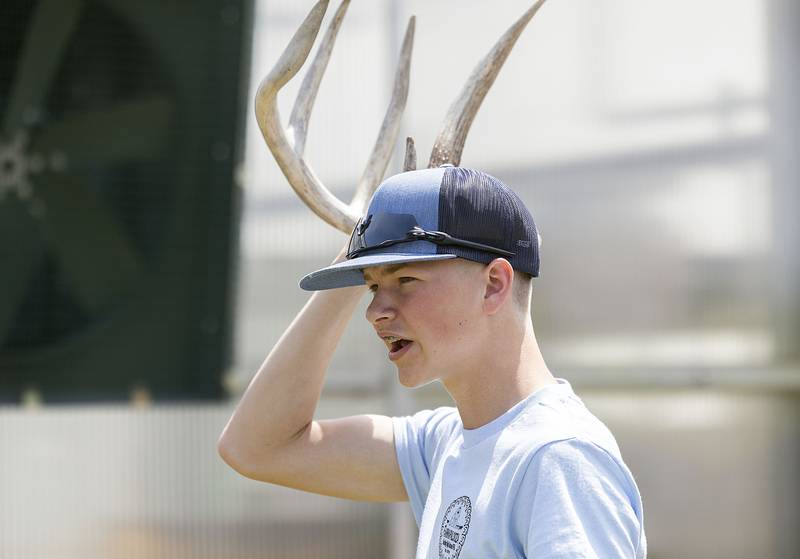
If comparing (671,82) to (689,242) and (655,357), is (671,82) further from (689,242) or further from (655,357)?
(655,357)

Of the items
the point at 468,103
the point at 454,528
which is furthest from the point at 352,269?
the point at 468,103

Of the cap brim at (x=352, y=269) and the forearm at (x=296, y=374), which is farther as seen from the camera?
the forearm at (x=296, y=374)

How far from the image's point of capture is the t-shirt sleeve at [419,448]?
62.1 inches

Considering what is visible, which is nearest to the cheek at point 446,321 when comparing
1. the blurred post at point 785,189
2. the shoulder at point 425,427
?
the shoulder at point 425,427

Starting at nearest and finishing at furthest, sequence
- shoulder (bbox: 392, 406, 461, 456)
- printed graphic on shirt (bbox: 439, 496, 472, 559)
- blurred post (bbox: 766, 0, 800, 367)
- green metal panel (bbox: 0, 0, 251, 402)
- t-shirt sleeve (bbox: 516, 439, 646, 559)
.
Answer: t-shirt sleeve (bbox: 516, 439, 646, 559), printed graphic on shirt (bbox: 439, 496, 472, 559), shoulder (bbox: 392, 406, 461, 456), green metal panel (bbox: 0, 0, 251, 402), blurred post (bbox: 766, 0, 800, 367)

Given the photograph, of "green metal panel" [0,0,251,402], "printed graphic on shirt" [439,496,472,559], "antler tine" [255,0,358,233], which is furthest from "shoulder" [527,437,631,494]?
"green metal panel" [0,0,251,402]

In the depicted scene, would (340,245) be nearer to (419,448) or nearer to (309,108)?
(309,108)

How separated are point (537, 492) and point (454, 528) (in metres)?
0.14

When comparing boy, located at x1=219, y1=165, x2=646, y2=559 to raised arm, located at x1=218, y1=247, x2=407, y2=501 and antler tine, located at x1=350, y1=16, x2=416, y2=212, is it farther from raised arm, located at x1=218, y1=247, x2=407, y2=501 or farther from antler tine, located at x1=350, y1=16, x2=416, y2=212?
antler tine, located at x1=350, y1=16, x2=416, y2=212

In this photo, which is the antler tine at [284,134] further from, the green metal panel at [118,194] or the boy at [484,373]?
the green metal panel at [118,194]

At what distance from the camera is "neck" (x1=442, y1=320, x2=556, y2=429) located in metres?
1.29

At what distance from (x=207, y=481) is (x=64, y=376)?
604 millimetres

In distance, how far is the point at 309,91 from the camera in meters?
1.82

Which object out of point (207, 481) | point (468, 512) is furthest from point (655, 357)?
point (468, 512)
